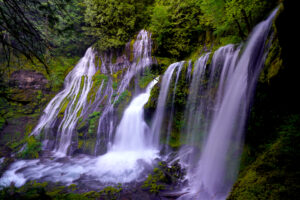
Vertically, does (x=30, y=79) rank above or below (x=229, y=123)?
above

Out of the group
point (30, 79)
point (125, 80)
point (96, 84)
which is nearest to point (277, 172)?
point (125, 80)

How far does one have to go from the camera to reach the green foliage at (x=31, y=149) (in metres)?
8.05

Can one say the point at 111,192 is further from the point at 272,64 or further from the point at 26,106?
the point at 26,106

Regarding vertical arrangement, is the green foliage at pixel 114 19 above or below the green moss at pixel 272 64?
above

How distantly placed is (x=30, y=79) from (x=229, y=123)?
599 inches

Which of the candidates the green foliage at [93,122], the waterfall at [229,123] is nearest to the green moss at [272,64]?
the waterfall at [229,123]

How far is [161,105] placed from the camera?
7.39 metres

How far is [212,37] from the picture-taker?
27.1 ft

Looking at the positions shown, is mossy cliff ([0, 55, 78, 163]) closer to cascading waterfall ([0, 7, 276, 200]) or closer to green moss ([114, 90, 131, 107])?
cascading waterfall ([0, 7, 276, 200])

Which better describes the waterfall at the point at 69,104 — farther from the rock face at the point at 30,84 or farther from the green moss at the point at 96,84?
the rock face at the point at 30,84

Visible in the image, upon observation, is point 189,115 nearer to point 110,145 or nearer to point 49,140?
point 110,145

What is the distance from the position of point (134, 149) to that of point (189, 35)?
7638 mm

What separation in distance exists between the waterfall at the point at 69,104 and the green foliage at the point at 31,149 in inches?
16.3

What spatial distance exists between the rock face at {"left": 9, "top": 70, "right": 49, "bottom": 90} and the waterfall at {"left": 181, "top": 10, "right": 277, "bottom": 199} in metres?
13.4
